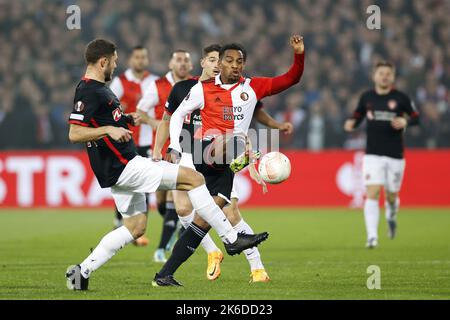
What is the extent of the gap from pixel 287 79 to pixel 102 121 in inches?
66.2

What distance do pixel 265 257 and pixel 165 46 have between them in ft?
40.0

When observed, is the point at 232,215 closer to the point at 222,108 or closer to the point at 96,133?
the point at 222,108

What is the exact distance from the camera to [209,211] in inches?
307

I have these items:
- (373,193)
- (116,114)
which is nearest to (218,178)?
(116,114)

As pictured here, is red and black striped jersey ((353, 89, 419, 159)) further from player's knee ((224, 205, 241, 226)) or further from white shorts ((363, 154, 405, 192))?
player's knee ((224, 205, 241, 226))

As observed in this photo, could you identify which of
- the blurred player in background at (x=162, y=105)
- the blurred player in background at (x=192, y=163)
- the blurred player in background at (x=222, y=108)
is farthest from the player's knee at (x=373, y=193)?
the blurred player in background at (x=222, y=108)

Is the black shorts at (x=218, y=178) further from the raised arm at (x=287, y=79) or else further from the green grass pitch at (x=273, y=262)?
the green grass pitch at (x=273, y=262)

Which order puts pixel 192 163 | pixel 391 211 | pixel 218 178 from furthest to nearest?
1. pixel 391 211
2. pixel 192 163
3. pixel 218 178

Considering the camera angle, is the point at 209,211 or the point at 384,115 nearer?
the point at 209,211

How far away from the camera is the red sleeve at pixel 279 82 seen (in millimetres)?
8125
